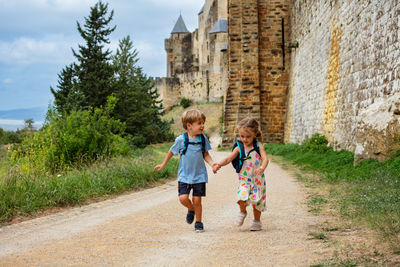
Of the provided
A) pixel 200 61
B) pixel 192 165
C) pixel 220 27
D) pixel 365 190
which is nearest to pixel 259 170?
pixel 192 165

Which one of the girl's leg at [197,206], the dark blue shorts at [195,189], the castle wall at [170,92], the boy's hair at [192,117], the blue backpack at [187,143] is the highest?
the castle wall at [170,92]

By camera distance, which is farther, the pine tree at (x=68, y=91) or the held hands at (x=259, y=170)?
the pine tree at (x=68, y=91)

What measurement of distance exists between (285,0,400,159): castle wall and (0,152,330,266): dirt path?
234 cm

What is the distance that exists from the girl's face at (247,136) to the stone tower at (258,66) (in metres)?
16.1

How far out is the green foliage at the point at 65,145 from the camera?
9.56m

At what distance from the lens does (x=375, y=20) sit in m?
9.23

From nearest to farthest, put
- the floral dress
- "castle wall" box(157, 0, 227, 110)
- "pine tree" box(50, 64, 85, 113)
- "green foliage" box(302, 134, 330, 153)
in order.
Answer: the floral dress, "green foliage" box(302, 134, 330, 153), "pine tree" box(50, 64, 85, 113), "castle wall" box(157, 0, 227, 110)

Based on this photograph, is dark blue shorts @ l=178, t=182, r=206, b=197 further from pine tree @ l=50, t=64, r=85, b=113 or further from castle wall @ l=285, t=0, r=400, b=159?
pine tree @ l=50, t=64, r=85, b=113

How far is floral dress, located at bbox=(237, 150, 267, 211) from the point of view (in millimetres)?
4664

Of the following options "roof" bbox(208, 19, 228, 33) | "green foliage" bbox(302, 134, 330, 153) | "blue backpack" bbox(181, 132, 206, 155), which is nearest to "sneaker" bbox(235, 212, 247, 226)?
"blue backpack" bbox(181, 132, 206, 155)

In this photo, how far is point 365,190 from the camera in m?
6.01

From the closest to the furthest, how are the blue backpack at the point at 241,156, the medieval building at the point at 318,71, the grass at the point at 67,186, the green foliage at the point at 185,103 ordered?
the blue backpack at the point at 241,156, the grass at the point at 67,186, the medieval building at the point at 318,71, the green foliage at the point at 185,103


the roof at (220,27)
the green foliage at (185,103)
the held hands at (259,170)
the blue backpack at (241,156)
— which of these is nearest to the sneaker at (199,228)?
the blue backpack at (241,156)

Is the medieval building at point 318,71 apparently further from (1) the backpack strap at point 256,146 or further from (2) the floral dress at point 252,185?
(2) the floral dress at point 252,185
